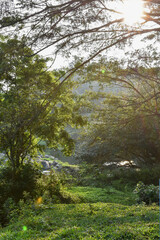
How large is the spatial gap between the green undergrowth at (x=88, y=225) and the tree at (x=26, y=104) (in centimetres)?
239

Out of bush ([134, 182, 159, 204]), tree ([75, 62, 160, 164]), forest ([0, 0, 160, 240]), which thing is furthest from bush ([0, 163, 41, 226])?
tree ([75, 62, 160, 164])

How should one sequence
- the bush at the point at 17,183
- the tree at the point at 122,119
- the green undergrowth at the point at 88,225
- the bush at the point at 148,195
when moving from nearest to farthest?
1. the green undergrowth at the point at 88,225
2. the bush at the point at 17,183
3. the bush at the point at 148,195
4. the tree at the point at 122,119

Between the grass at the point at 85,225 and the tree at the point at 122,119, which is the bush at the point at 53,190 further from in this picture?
the tree at the point at 122,119

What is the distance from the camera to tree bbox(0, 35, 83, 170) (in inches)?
274

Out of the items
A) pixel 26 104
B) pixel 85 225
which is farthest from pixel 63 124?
pixel 85 225

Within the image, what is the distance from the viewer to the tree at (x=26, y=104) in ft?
22.8


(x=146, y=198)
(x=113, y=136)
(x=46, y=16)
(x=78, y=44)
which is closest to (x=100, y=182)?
(x=113, y=136)

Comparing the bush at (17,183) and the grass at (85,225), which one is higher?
the bush at (17,183)

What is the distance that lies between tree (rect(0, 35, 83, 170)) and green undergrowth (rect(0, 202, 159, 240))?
239 centimetres

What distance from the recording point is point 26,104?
350 inches

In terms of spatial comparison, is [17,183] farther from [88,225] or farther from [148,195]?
[88,225]

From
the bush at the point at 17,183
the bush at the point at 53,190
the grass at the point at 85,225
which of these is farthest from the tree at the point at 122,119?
the grass at the point at 85,225

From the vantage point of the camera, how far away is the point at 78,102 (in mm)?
12430

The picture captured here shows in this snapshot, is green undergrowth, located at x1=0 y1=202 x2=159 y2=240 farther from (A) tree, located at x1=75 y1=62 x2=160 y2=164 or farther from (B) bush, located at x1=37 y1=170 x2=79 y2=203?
(A) tree, located at x1=75 y1=62 x2=160 y2=164
